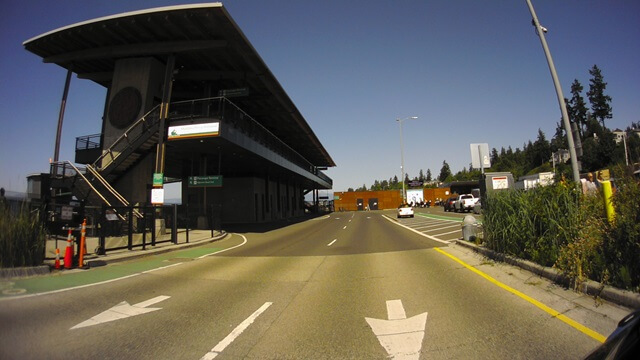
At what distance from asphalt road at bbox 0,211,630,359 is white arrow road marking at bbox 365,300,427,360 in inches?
0.9

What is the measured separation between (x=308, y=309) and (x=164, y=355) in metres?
2.41

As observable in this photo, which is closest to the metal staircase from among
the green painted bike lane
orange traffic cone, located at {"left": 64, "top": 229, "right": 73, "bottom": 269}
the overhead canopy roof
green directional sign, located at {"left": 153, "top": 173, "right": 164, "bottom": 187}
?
green directional sign, located at {"left": 153, "top": 173, "right": 164, "bottom": 187}

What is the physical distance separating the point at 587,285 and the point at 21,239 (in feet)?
39.7

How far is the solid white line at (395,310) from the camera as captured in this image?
16.9ft

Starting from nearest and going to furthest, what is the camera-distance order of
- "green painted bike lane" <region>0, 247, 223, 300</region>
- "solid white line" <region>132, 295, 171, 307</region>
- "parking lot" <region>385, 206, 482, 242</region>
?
"solid white line" <region>132, 295, 171, 307</region> < "green painted bike lane" <region>0, 247, 223, 300</region> < "parking lot" <region>385, 206, 482, 242</region>

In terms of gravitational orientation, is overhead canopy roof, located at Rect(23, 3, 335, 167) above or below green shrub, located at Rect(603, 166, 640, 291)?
above

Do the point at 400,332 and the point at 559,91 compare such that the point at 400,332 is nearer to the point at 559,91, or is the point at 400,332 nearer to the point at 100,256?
the point at 559,91

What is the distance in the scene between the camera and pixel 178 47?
22.6 metres

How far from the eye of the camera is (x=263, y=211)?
42219 millimetres

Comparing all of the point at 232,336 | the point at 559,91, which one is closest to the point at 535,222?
the point at 559,91

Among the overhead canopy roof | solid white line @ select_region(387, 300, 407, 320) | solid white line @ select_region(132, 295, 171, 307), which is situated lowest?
solid white line @ select_region(387, 300, 407, 320)

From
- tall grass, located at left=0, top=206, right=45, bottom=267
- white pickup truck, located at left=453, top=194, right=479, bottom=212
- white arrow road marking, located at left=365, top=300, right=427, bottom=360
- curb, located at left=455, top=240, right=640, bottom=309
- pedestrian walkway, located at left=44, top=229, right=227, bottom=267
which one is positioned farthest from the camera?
white pickup truck, located at left=453, top=194, right=479, bottom=212

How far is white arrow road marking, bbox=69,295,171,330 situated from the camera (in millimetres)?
5159

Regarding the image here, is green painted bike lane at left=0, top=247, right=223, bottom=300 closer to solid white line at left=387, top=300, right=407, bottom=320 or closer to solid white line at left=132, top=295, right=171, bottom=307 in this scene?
solid white line at left=132, top=295, right=171, bottom=307
